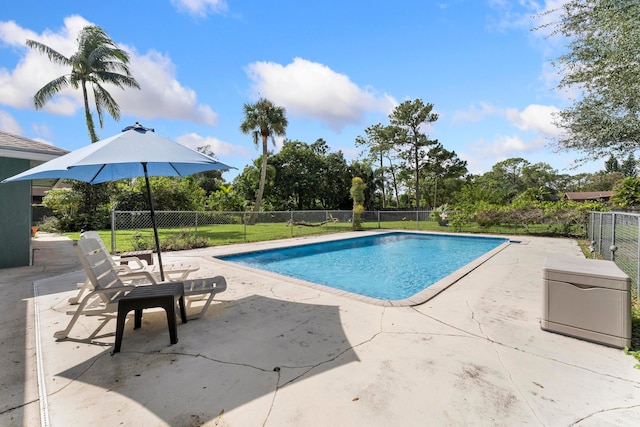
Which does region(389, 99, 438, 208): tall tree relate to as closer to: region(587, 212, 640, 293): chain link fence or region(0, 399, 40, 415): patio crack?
region(587, 212, 640, 293): chain link fence

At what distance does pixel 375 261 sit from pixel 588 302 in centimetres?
672

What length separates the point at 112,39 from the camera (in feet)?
54.9

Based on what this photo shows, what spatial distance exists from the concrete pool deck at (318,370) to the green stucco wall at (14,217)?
367 centimetres

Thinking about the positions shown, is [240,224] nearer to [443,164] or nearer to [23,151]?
[23,151]

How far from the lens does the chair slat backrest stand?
2829 mm

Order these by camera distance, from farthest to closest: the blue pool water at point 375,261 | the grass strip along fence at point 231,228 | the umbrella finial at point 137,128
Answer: the grass strip along fence at point 231,228
the blue pool water at point 375,261
the umbrella finial at point 137,128

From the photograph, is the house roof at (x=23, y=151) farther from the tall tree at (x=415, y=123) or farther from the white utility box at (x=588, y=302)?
the tall tree at (x=415, y=123)

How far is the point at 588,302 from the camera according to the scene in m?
2.79

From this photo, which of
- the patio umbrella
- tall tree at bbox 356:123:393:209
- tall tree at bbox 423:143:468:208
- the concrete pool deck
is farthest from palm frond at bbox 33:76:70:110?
tall tree at bbox 423:143:468:208

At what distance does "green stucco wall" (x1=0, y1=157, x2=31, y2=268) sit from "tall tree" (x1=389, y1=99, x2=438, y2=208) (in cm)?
2717

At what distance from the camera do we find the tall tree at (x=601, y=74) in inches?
240

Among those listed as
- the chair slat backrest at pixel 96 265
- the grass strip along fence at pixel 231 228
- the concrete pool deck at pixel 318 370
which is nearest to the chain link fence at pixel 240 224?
the grass strip along fence at pixel 231 228

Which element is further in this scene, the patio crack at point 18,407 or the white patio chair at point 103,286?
the white patio chair at point 103,286

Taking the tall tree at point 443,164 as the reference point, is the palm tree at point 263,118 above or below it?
above
